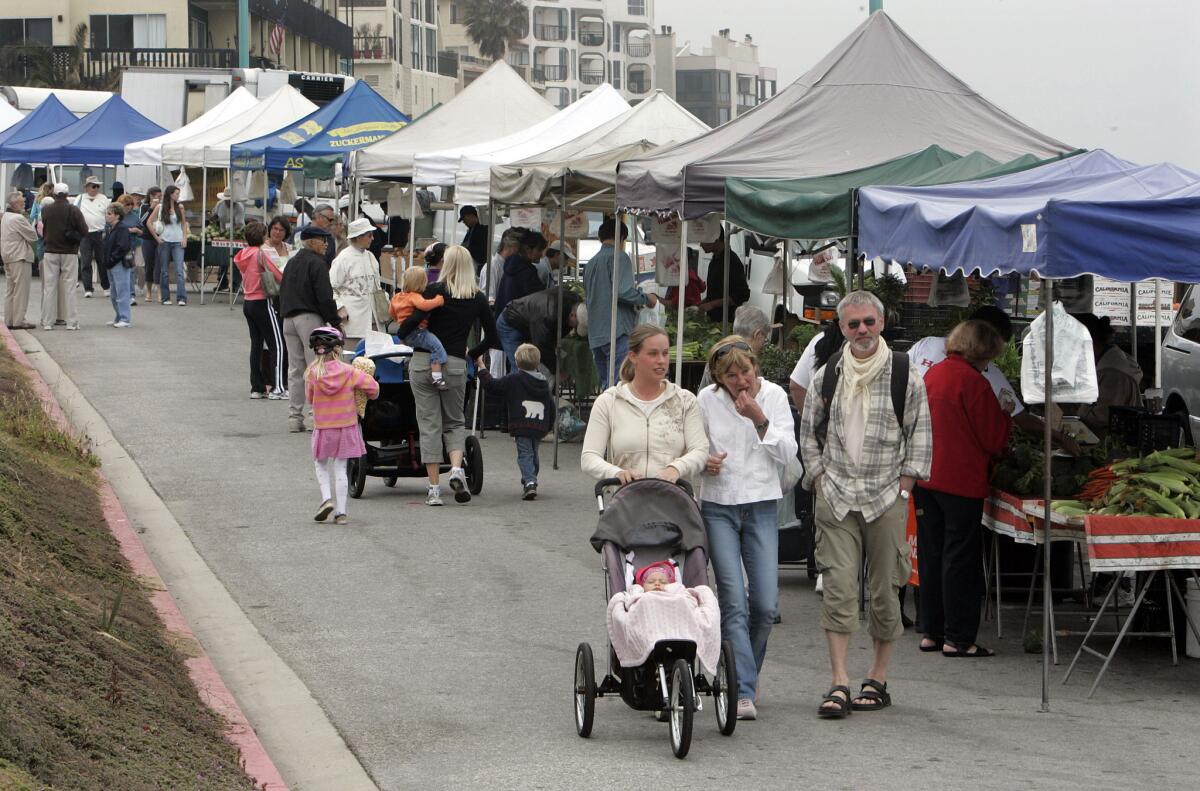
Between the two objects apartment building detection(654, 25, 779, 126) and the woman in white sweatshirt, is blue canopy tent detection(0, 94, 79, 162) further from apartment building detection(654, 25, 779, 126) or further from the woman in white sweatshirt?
apartment building detection(654, 25, 779, 126)

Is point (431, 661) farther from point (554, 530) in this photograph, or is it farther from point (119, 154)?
point (119, 154)

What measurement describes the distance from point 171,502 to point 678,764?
7.61 meters

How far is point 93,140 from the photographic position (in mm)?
31750

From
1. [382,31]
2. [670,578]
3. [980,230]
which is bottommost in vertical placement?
[670,578]

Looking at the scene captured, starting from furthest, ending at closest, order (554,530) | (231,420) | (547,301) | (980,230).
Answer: (231,420), (547,301), (554,530), (980,230)

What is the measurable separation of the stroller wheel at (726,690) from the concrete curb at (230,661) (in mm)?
1534

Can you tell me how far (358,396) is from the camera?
1258 centimetres

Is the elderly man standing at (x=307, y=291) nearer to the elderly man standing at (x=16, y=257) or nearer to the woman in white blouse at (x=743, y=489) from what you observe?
the elderly man standing at (x=16, y=257)

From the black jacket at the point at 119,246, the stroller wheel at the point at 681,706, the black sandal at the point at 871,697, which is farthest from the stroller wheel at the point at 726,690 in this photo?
the black jacket at the point at 119,246

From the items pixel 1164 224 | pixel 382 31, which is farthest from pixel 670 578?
pixel 382 31

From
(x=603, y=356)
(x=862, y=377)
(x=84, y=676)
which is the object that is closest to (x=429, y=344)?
(x=603, y=356)

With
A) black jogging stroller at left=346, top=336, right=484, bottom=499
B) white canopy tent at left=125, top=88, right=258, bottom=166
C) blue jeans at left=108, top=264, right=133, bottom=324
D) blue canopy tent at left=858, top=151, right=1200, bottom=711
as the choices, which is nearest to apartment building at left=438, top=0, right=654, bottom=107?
white canopy tent at left=125, top=88, right=258, bottom=166

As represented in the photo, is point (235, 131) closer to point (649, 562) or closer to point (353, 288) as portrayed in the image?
point (353, 288)

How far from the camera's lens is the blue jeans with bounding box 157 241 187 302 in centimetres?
2950
